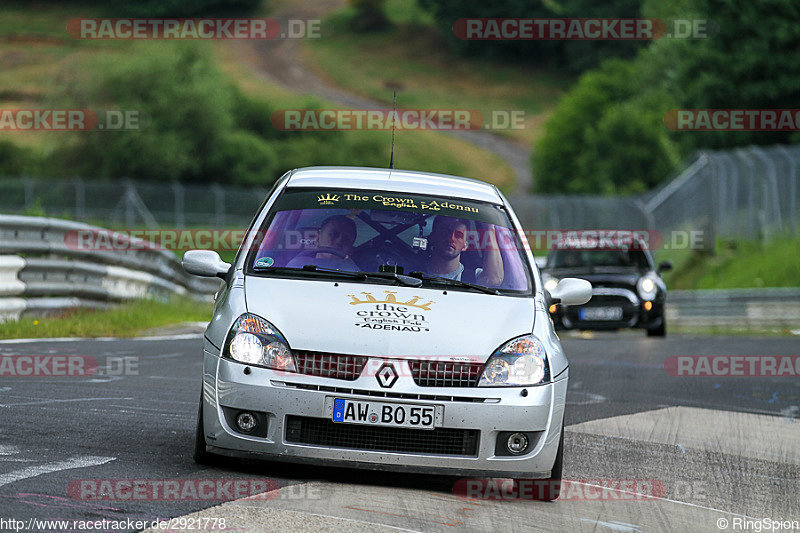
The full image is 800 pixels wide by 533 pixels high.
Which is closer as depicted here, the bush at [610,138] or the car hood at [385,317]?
the car hood at [385,317]

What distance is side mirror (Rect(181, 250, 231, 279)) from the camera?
740cm

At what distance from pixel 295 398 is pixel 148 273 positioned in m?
12.4

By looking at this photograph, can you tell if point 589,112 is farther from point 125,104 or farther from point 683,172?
point 683,172

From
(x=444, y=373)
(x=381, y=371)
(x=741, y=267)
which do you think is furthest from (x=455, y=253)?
(x=741, y=267)

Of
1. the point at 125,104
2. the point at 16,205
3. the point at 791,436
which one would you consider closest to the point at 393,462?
the point at 791,436

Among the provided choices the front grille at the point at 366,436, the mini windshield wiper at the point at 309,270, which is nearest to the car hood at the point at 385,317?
the mini windshield wiper at the point at 309,270

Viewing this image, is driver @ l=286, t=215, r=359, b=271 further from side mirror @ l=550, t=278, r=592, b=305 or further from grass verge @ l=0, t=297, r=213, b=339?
grass verge @ l=0, t=297, r=213, b=339

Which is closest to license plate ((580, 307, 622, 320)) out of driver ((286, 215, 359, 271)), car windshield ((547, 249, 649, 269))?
car windshield ((547, 249, 649, 269))

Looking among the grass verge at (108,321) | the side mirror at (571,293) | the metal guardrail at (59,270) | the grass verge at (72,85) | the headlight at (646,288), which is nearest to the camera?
the side mirror at (571,293)

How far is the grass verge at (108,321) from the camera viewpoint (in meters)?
13.6

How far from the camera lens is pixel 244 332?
664 cm

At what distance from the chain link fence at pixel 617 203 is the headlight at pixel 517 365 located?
23.4m

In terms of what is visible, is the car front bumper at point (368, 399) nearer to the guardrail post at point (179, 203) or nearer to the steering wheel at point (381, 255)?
the steering wheel at point (381, 255)

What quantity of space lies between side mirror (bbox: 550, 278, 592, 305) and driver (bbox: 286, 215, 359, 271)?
1.16 meters
